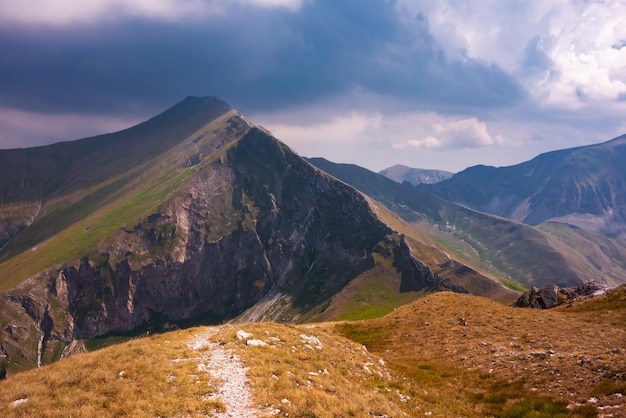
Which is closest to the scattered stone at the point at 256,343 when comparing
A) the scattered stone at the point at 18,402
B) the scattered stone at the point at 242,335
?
the scattered stone at the point at 242,335

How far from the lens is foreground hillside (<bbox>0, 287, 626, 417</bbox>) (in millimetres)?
17797

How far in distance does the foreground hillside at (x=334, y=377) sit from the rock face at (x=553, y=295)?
2256cm

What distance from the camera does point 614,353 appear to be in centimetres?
2512

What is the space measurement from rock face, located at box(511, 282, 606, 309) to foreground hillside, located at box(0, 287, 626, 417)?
2256 cm

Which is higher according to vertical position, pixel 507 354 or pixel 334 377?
pixel 334 377

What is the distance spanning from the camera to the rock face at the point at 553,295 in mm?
58156

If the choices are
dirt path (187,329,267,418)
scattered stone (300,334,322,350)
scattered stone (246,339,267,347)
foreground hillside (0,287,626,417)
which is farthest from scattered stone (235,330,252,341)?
scattered stone (300,334,322,350)

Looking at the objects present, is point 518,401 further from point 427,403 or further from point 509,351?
point 509,351

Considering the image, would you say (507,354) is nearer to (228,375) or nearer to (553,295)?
(228,375)

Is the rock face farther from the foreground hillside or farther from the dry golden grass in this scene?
the foreground hillside

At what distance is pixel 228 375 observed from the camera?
2153cm

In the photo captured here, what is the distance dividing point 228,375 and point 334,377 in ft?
23.9

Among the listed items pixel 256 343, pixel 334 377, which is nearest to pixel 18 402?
pixel 256 343

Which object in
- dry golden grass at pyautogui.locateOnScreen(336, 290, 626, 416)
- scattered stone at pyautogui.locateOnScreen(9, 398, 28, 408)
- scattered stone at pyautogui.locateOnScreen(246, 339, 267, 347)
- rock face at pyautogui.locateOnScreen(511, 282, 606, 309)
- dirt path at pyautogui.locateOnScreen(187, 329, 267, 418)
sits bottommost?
rock face at pyautogui.locateOnScreen(511, 282, 606, 309)
